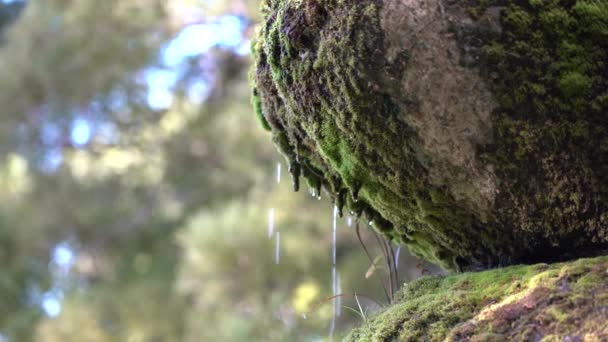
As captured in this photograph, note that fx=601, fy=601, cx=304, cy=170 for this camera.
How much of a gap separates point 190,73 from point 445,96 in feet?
20.6

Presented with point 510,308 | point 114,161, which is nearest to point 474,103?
point 510,308

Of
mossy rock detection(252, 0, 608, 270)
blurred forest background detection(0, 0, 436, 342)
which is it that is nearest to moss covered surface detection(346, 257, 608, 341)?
mossy rock detection(252, 0, 608, 270)

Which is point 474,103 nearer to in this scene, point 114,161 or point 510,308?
point 510,308

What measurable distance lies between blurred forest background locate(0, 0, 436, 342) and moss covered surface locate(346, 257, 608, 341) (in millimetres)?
3839

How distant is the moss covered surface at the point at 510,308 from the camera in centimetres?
66

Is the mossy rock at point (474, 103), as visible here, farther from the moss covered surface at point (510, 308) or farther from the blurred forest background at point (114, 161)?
the blurred forest background at point (114, 161)

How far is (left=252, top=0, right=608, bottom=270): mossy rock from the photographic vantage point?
80 centimetres

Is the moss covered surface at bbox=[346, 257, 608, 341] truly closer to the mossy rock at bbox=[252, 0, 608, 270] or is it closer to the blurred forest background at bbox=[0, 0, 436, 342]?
the mossy rock at bbox=[252, 0, 608, 270]

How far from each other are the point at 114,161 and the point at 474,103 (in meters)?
6.62

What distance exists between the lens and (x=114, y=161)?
274 inches

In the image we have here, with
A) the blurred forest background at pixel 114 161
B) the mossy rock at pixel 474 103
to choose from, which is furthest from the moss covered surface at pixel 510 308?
the blurred forest background at pixel 114 161

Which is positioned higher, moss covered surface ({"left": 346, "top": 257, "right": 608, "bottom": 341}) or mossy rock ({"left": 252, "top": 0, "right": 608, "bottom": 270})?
mossy rock ({"left": 252, "top": 0, "right": 608, "bottom": 270})

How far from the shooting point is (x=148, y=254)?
285 inches

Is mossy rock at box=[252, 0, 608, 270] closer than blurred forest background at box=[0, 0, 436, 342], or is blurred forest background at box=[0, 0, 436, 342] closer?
mossy rock at box=[252, 0, 608, 270]
